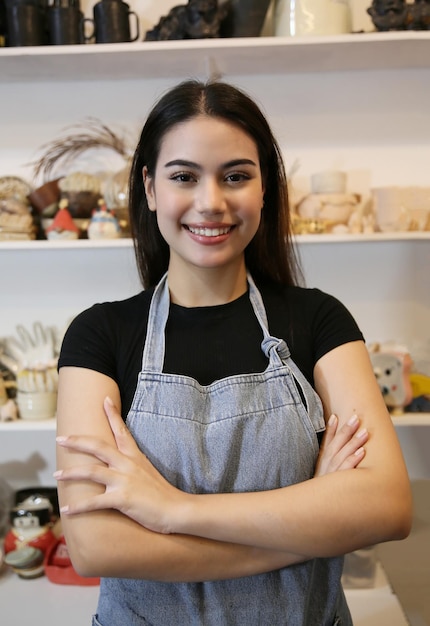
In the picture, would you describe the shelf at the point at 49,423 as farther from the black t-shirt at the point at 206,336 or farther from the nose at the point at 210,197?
the nose at the point at 210,197

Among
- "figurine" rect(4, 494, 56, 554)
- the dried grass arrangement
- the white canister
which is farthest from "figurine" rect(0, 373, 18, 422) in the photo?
the white canister

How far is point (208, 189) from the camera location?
930mm

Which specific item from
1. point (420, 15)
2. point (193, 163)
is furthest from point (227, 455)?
point (420, 15)

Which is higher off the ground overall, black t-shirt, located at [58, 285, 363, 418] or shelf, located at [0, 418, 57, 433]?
black t-shirt, located at [58, 285, 363, 418]

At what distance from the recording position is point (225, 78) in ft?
6.06

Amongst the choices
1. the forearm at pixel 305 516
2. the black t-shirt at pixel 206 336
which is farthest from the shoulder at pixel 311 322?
the forearm at pixel 305 516

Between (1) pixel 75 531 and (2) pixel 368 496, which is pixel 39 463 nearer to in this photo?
(1) pixel 75 531

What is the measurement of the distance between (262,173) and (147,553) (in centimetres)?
68

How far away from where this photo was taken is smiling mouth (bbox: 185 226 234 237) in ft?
3.13

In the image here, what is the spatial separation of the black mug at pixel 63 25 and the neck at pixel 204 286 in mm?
1010

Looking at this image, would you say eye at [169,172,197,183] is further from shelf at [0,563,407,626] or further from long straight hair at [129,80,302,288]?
shelf at [0,563,407,626]

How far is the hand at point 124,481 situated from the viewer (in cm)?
82

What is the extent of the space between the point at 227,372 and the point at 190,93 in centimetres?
49

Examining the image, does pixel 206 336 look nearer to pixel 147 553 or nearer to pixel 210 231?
pixel 210 231
